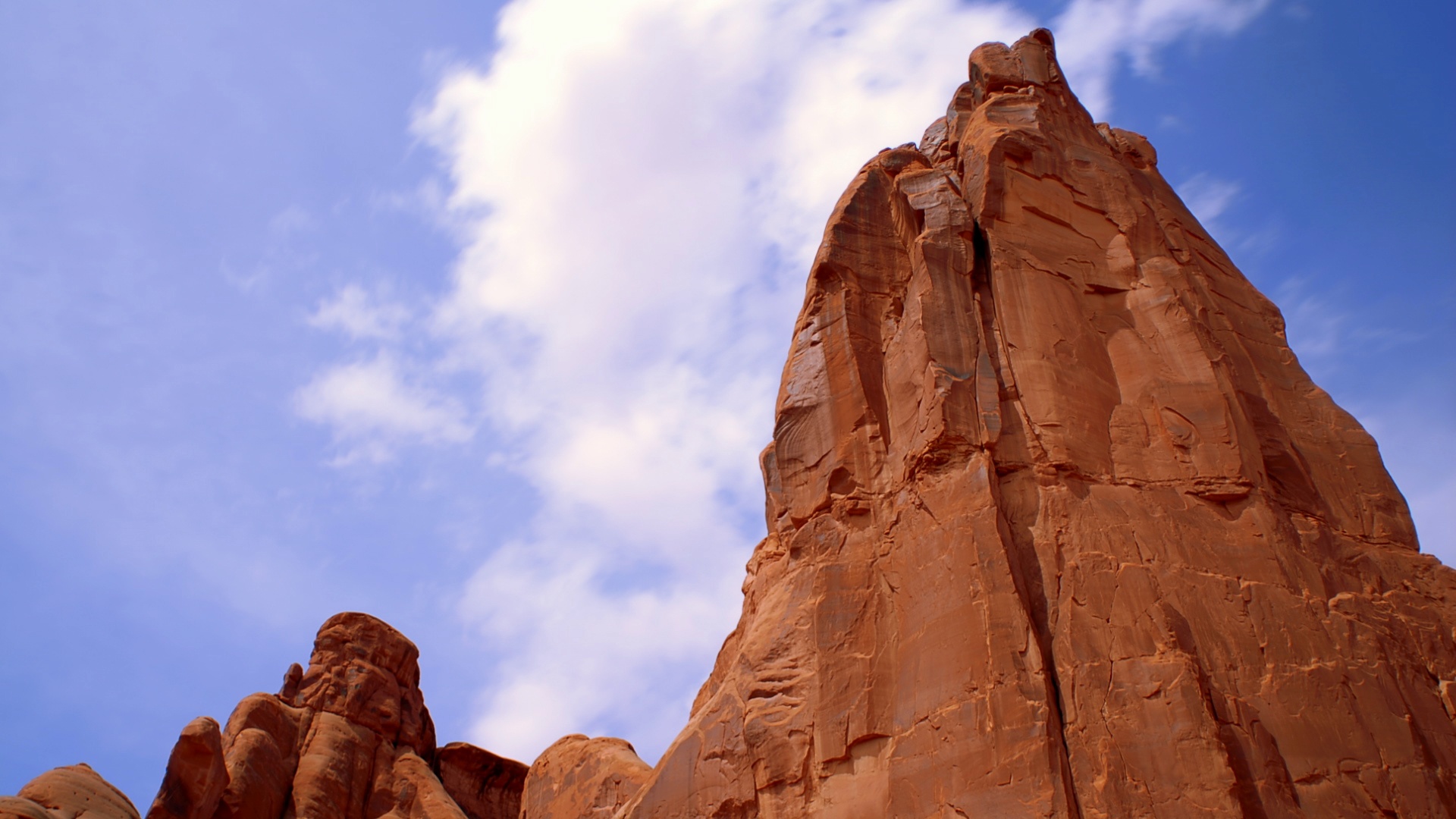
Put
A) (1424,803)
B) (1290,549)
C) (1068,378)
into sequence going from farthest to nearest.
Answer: (1068,378)
(1290,549)
(1424,803)

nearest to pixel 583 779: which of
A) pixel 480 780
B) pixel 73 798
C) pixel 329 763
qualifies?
pixel 73 798

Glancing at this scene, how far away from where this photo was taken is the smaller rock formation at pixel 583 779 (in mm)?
22391

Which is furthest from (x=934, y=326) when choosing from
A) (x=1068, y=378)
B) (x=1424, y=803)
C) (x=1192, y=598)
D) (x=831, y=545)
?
(x=1424, y=803)

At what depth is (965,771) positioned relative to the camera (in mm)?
15297

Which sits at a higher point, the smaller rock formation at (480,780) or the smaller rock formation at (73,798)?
the smaller rock formation at (480,780)

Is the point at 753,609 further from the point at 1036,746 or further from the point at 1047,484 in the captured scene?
the point at 1036,746

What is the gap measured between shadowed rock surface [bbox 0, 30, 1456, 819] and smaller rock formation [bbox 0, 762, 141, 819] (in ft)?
4.88

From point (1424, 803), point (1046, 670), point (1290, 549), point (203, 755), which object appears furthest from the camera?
point (203, 755)

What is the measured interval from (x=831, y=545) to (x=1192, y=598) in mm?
5903

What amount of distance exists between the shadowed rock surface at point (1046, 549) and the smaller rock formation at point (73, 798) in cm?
149

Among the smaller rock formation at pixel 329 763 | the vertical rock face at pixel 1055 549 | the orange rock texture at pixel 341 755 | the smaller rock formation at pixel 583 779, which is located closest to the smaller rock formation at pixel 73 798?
the smaller rock formation at pixel 329 763

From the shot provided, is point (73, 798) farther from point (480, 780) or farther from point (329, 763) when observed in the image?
point (480, 780)

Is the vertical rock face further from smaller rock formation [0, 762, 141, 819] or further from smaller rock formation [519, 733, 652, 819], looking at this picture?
smaller rock formation [0, 762, 141, 819]

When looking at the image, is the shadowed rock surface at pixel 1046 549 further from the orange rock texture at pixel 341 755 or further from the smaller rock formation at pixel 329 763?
the orange rock texture at pixel 341 755
